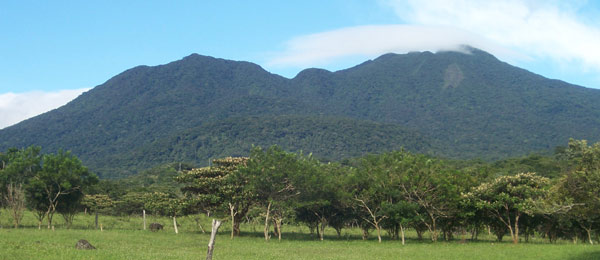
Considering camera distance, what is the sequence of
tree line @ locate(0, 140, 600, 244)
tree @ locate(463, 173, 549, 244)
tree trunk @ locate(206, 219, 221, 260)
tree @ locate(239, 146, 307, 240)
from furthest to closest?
tree @ locate(239, 146, 307, 240) < tree line @ locate(0, 140, 600, 244) < tree @ locate(463, 173, 549, 244) < tree trunk @ locate(206, 219, 221, 260)

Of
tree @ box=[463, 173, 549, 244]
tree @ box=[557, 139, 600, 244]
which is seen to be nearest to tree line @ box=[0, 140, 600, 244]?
tree @ box=[463, 173, 549, 244]

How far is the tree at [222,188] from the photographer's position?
4519 cm

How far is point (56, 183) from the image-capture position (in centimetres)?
4812

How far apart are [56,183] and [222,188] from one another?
16.9 meters

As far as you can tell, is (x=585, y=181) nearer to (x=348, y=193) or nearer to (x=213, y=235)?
(x=213, y=235)

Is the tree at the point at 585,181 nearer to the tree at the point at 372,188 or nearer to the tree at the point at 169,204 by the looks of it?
the tree at the point at 372,188

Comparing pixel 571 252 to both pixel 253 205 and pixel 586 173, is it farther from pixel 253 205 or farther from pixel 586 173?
pixel 253 205

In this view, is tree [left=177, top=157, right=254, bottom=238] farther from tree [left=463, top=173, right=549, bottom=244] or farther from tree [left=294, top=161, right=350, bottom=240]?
tree [left=463, top=173, right=549, bottom=244]

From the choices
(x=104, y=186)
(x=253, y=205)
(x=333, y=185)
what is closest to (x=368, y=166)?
(x=333, y=185)

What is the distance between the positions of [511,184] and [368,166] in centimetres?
1237

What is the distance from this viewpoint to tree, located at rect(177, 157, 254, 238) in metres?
45.2

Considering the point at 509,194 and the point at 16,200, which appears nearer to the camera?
the point at 509,194

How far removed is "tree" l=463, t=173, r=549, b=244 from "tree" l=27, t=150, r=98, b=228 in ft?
122

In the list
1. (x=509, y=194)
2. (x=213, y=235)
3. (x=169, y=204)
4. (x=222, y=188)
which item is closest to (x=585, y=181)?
(x=509, y=194)
